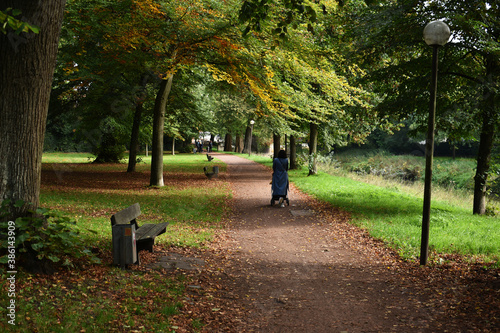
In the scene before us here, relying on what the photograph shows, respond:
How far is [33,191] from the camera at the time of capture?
500cm

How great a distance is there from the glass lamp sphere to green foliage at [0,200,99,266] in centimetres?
604

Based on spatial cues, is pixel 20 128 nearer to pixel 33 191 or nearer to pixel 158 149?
pixel 33 191

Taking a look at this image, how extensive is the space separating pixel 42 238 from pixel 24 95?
1.71m

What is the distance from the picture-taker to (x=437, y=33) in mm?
6504

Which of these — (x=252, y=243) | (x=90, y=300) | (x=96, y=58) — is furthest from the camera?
(x=96, y=58)

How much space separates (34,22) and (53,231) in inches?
98.2

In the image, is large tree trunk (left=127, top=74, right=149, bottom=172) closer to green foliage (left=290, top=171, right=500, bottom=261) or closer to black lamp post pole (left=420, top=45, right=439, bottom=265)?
green foliage (left=290, top=171, right=500, bottom=261)

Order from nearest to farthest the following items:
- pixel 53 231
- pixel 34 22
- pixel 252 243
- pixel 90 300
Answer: pixel 90 300
pixel 34 22
pixel 53 231
pixel 252 243

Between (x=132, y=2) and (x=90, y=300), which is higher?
(x=132, y=2)

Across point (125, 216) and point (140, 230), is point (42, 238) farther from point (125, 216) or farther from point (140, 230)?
point (140, 230)

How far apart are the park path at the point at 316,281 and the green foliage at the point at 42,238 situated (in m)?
2.19

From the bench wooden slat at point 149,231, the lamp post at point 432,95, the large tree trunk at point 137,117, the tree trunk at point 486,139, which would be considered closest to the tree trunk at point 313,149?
the large tree trunk at point 137,117

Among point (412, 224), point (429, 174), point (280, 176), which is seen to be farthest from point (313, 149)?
point (429, 174)

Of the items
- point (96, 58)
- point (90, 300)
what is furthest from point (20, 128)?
point (96, 58)
